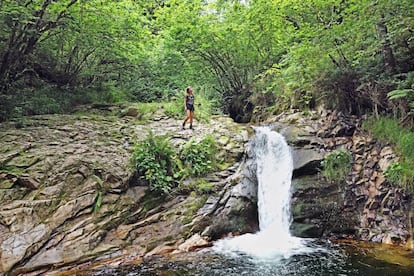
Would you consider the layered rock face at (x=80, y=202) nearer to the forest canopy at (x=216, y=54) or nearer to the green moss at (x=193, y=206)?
the green moss at (x=193, y=206)

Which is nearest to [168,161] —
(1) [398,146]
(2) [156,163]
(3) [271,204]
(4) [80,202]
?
(2) [156,163]

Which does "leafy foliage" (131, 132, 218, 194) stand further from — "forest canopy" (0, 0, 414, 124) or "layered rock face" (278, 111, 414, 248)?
"forest canopy" (0, 0, 414, 124)

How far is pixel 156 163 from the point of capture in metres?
7.79

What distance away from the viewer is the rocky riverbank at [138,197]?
603 centimetres

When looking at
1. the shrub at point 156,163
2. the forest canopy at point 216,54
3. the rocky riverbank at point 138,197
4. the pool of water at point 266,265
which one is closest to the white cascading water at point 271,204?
the rocky riverbank at point 138,197

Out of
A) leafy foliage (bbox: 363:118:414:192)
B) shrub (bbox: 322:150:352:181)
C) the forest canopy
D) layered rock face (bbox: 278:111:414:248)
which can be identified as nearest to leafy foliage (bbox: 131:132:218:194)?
layered rock face (bbox: 278:111:414:248)

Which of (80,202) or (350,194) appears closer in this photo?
(80,202)

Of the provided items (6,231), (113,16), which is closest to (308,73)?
(113,16)

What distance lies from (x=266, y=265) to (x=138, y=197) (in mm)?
3077

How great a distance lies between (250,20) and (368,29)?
16.7 ft

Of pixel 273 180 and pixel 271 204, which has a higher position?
pixel 273 180

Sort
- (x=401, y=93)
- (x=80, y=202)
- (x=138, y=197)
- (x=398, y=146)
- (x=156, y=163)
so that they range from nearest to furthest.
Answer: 1. (x=80, y=202)
2. (x=401, y=93)
3. (x=138, y=197)
4. (x=398, y=146)
5. (x=156, y=163)

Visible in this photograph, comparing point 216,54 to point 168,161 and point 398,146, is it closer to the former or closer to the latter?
point 168,161

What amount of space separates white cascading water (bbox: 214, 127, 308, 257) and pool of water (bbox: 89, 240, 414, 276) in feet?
1.13
